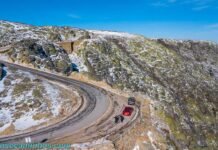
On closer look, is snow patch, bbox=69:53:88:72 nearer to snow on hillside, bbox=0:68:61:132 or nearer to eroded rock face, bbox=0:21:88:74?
eroded rock face, bbox=0:21:88:74

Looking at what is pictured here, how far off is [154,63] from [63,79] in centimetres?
2987

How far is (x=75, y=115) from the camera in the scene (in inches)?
2088

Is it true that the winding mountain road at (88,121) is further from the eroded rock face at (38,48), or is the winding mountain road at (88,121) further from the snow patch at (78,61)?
the eroded rock face at (38,48)

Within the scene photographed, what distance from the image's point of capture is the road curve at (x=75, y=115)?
4553cm

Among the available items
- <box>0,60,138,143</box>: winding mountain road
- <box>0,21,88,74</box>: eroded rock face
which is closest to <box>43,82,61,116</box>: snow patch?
<box>0,60,138,143</box>: winding mountain road

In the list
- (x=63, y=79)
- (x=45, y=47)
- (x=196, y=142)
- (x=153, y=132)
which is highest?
(x=45, y=47)

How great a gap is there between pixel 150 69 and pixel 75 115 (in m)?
37.8

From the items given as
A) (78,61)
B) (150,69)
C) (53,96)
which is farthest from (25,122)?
(150,69)

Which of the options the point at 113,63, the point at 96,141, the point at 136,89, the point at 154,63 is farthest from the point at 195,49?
the point at 96,141

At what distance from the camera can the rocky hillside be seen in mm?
64312

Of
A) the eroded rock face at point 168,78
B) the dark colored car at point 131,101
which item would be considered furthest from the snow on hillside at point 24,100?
the eroded rock face at point 168,78

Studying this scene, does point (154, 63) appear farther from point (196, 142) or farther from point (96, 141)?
point (96, 141)

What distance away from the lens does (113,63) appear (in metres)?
82.2

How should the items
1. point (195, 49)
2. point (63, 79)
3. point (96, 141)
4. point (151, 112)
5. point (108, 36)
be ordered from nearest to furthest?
point (96, 141) < point (151, 112) < point (63, 79) < point (108, 36) < point (195, 49)
